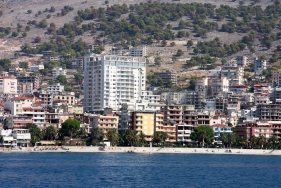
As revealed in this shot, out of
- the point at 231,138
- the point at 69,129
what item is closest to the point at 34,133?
the point at 69,129

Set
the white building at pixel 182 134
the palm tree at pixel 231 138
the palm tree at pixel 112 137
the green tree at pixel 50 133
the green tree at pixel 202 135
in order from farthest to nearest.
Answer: the white building at pixel 182 134 → the palm tree at pixel 231 138 → the green tree at pixel 202 135 → the green tree at pixel 50 133 → the palm tree at pixel 112 137

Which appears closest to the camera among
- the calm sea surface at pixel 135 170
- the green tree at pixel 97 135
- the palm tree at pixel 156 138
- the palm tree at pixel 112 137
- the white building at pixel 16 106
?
the calm sea surface at pixel 135 170

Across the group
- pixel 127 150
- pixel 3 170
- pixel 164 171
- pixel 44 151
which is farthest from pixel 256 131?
pixel 3 170

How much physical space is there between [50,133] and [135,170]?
47365 mm

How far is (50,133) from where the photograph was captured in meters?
170

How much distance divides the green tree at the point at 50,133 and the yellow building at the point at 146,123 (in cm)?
1542

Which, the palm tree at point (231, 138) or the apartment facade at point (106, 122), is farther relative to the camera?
the apartment facade at point (106, 122)

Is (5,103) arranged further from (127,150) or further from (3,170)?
(3,170)

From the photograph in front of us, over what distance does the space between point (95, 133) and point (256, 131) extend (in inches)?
1339

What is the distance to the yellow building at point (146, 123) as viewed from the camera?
17675 centimetres

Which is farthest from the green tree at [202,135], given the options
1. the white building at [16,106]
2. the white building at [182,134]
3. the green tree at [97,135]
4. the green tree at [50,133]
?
the white building at [16,106]

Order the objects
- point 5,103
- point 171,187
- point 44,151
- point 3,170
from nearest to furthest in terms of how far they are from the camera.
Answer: point 171,187 → point 3,170 → point 44,151 → point 5,103

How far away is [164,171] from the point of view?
126 metres

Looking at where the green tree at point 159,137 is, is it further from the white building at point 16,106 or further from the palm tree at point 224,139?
the white building at point 16,106
